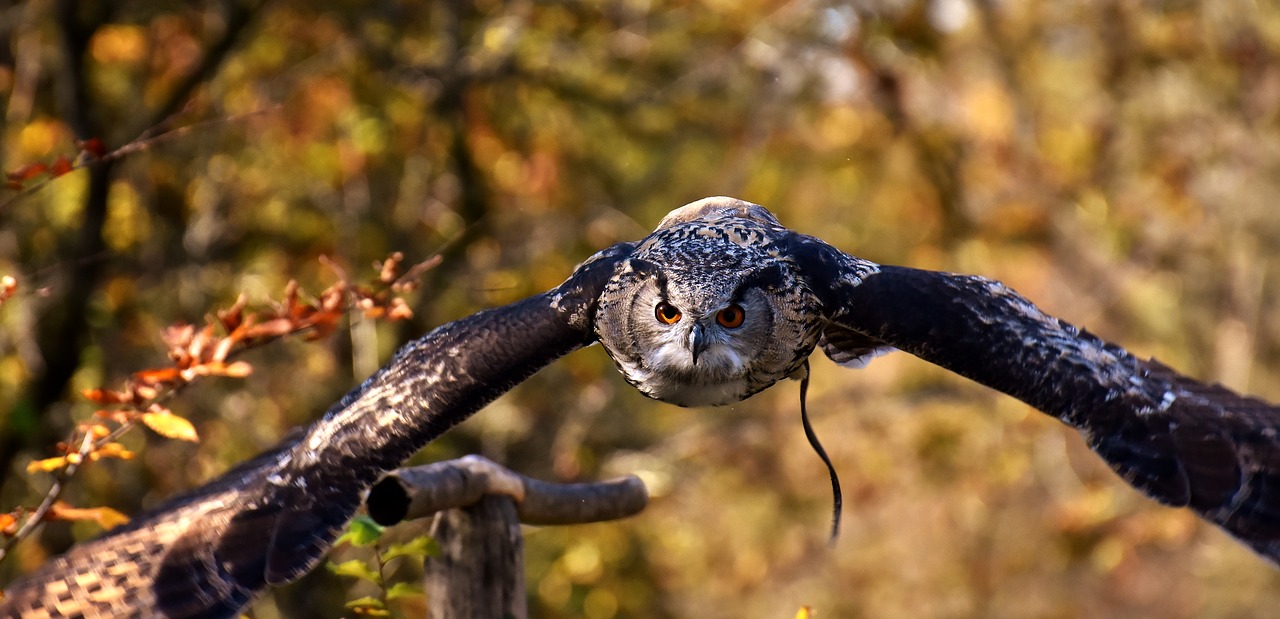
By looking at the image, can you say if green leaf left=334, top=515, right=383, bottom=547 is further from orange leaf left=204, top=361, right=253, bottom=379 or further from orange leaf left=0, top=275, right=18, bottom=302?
orange leaf left=0, top=275, right=18, bottom=302

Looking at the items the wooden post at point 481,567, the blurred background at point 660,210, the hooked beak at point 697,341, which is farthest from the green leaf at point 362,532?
the blurred background at point 660,210

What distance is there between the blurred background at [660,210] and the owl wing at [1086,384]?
2886 mm

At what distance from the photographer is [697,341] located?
432cm

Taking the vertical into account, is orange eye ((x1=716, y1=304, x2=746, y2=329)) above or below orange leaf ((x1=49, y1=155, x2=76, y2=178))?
below

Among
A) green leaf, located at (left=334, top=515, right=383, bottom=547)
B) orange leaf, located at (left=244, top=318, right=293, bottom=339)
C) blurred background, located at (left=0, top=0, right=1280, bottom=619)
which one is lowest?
blurred background, located at (left=0, top=0, right=1280, bottom=619)

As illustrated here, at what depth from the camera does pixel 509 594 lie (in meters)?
4.11

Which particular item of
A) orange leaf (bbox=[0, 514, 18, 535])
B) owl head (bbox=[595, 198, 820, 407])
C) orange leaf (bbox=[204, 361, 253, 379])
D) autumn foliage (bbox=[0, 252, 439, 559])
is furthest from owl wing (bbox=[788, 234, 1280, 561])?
orange leaf (bbox=[0, 514, 18, 535])

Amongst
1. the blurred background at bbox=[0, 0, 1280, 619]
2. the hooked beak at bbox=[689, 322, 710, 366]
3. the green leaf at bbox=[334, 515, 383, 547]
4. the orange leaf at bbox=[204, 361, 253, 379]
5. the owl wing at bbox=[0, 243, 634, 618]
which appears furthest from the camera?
the blurred background at bbox=[0, 0, 1280, 619]

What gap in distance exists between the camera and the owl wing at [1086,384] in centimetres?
400

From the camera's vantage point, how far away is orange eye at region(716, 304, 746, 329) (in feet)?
14.3

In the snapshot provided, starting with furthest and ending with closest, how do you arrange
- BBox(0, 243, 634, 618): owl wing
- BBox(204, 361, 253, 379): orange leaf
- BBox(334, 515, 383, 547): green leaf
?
BBox(204, 361, 253, 379): orange leaf, BBox(0, 243, 634, 618): owl wing, BBox(334, 515, 383, 547): green leaf

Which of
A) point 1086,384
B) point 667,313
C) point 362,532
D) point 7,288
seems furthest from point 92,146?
point 1086,384

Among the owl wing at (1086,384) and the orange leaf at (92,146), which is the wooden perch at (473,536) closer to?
the owl wing at (1086,384)

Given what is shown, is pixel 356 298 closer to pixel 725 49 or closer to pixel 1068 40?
pixel 725 49
